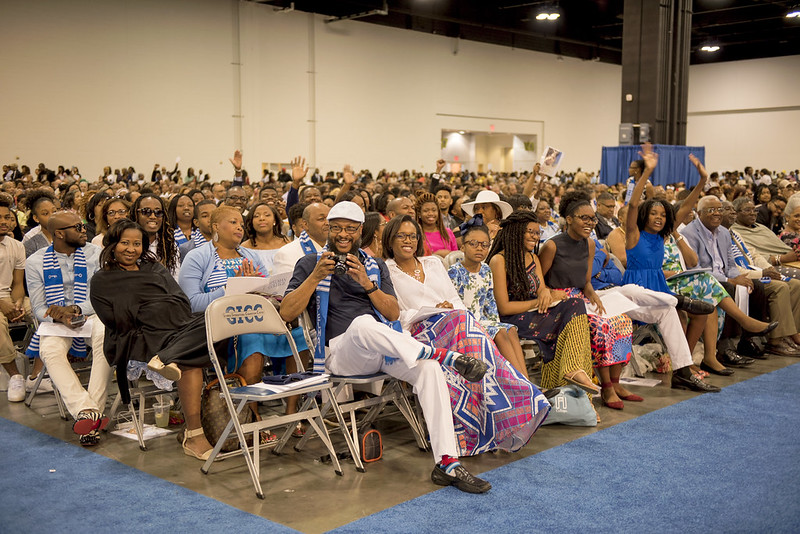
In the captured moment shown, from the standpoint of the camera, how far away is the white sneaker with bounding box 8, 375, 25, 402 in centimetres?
536

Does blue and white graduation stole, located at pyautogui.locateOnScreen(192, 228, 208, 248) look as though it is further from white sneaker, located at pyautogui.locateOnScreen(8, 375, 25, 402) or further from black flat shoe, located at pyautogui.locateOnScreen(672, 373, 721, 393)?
black flat shoe, located at pyautogui.locateOnScreen(672, 373, 721, 393)

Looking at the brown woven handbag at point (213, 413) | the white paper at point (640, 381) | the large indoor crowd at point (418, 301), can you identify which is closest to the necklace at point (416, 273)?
the large indoor crowd at point (418, 301)

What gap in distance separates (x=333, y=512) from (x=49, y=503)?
51.2 inches

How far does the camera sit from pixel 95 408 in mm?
4555

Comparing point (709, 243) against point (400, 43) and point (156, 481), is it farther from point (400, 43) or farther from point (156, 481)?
point (400, 43)

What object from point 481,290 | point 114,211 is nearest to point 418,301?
point 481,290

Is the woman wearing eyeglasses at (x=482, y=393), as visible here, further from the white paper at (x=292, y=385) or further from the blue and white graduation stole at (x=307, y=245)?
the blue and white graduation stole at (x=307, y=245)

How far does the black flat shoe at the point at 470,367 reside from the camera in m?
3.83

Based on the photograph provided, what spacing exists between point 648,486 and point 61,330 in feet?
11.3

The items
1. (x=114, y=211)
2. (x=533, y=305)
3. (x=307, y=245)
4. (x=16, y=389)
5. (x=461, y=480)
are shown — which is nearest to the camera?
(x=461, y=480)

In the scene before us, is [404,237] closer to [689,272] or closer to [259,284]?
[259,284]

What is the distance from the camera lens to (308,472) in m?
4.09

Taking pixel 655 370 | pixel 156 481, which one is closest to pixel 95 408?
pixel 156 481

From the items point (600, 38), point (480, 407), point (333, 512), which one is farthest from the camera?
point (600, 38)
